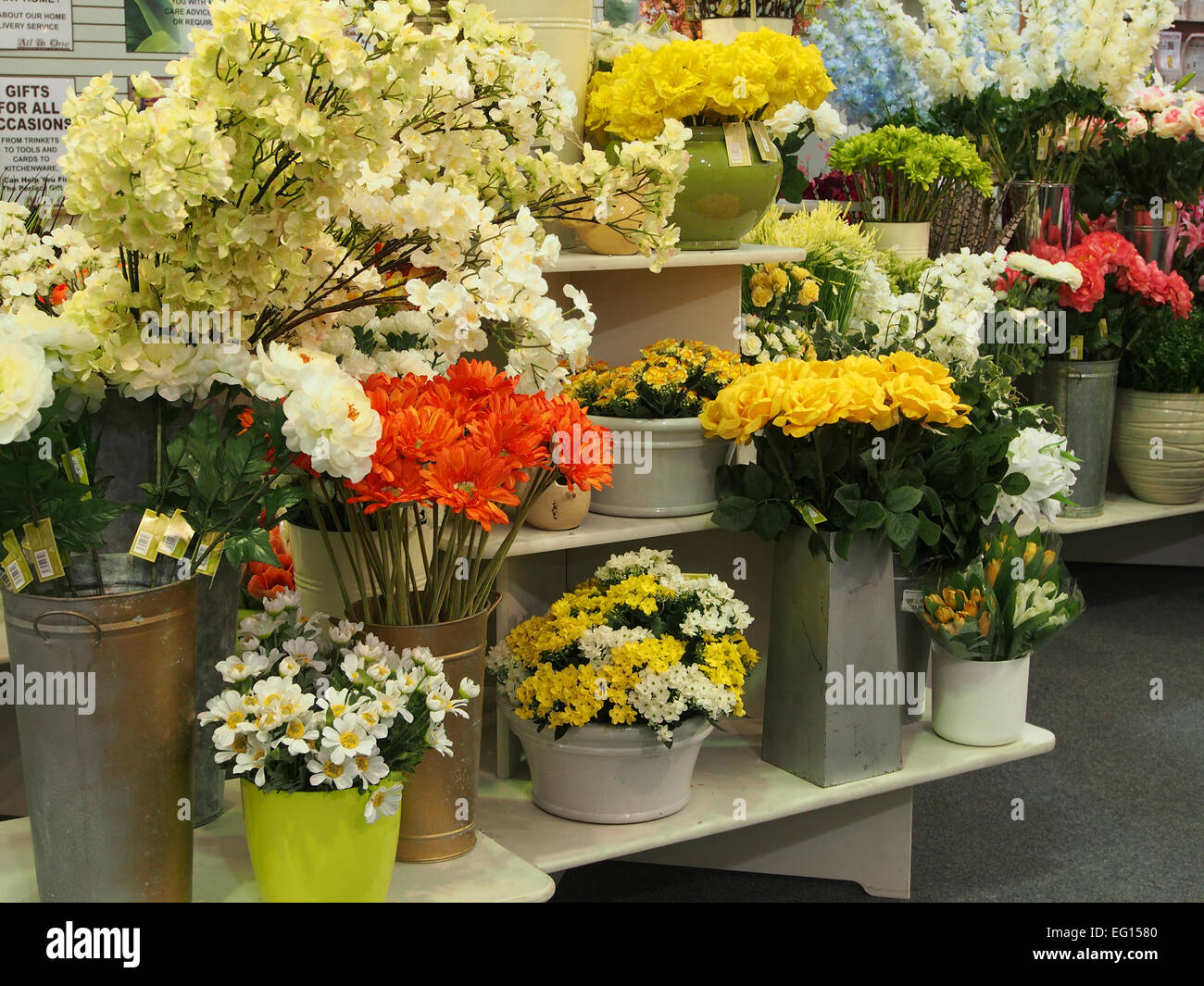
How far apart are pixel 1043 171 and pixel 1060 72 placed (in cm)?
24

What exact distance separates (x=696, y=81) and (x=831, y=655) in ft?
3.01

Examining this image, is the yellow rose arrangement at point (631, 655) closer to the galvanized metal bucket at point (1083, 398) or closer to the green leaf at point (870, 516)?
the green leaf at point (870, 516)

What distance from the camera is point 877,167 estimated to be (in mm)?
3107

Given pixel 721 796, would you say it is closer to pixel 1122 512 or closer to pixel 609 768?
pixel 609 768

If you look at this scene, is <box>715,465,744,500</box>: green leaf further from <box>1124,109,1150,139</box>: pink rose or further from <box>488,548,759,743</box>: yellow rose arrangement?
<box>1124,109,1150,139</box>: pink rose

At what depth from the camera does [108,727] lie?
1.33m

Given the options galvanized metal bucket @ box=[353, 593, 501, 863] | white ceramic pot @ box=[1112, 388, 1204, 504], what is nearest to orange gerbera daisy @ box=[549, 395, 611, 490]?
galvanized metal bucket @ box=[353, 593, 501, 863]

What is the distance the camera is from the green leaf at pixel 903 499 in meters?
2.07

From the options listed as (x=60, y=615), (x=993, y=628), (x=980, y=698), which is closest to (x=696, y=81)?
(x=993, y=628)

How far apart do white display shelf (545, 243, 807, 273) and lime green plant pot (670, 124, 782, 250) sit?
28 mm

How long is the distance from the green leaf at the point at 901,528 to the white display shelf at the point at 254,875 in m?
0.76
